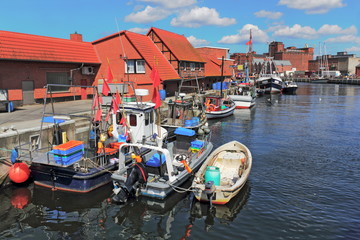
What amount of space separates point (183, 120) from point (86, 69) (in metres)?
14.0

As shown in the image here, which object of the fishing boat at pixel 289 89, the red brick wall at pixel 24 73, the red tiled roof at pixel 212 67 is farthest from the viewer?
the fishing boat at pixel 289 89

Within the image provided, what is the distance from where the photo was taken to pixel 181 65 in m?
38.2

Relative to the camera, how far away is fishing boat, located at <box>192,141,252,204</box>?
1111cm

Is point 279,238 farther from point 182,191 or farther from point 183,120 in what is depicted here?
point 183,120

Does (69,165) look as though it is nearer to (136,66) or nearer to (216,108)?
(136,66)

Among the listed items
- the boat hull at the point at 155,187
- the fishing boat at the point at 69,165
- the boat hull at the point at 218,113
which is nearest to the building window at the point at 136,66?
the boat hull at the point at 218,113

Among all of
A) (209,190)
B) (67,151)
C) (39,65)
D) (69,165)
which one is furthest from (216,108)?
(67,151)

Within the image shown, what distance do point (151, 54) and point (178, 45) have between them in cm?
865

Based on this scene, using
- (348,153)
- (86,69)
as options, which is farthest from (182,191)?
(86,69)

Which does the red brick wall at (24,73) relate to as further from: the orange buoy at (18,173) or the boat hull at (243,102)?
the boat hull at (243,102)

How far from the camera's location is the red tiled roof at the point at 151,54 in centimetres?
3172

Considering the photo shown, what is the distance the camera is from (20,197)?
39.1 ft

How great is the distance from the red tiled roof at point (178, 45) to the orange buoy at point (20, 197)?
27.6m

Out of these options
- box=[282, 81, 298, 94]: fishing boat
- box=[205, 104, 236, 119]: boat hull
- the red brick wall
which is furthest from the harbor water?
box=[282, 81, 298, 94]: fishing boat
